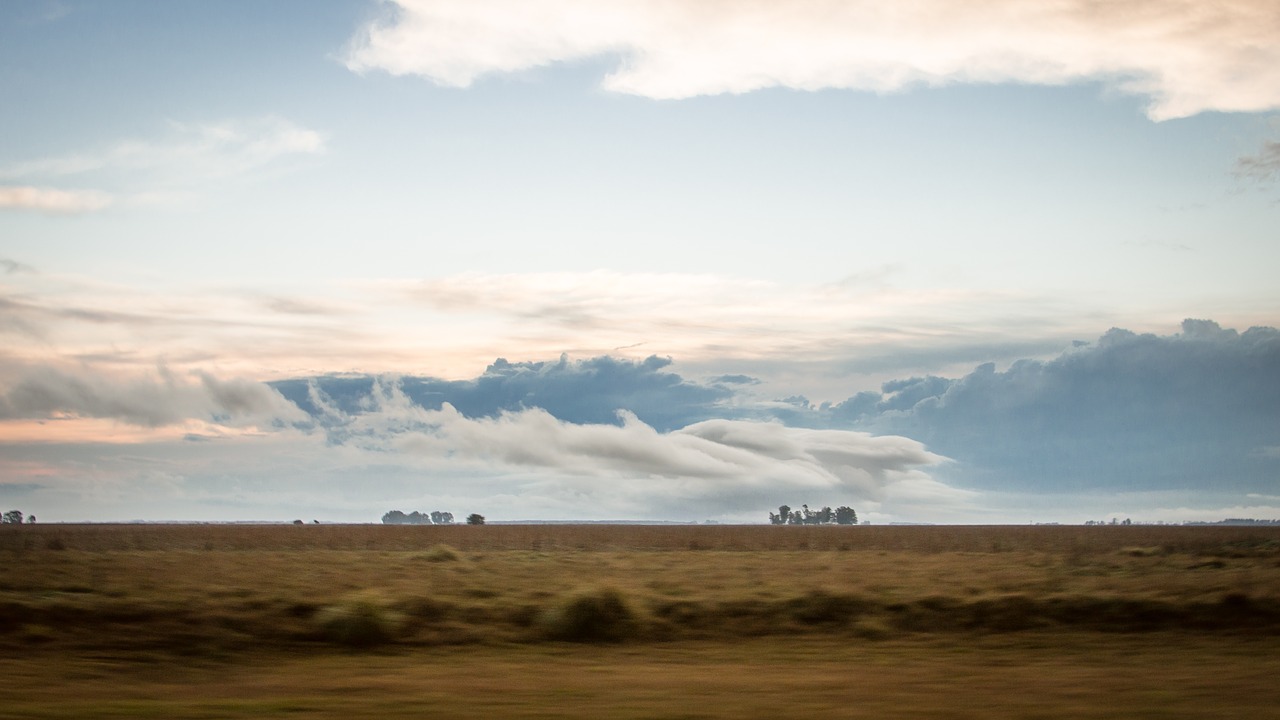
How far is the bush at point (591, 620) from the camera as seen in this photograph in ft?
54.4

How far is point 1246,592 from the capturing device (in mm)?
18531

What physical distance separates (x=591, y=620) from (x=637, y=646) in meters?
1.12

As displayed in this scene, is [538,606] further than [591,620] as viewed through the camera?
Yes

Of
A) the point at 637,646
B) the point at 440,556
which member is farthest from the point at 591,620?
the point at 440,556

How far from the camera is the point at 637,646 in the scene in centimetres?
1600

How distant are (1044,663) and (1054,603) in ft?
15.4

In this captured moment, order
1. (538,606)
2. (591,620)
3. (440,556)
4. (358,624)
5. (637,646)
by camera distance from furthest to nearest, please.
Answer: (440,556) < (538,606) < (591,620) < (637,646) < (358,624)

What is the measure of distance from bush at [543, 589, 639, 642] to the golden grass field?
38 millimetres

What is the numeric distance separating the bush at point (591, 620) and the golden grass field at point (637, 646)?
38 millimetres

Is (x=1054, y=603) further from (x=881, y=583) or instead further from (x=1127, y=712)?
(x=1127, y=712)

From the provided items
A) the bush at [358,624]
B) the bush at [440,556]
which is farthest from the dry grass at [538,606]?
the bush at [440,556]

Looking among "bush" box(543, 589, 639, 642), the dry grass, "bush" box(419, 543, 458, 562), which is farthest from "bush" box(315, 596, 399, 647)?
"bush" box(419, 543, 458, 562)

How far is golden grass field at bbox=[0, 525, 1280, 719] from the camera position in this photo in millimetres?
10914

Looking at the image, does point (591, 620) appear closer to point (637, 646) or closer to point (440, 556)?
point (637, 646)
